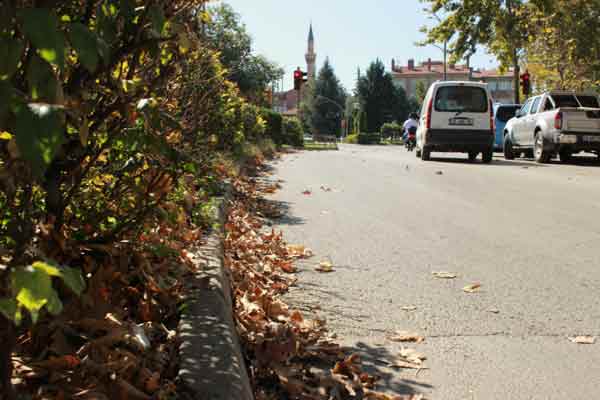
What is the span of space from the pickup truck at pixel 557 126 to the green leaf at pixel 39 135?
17745 millimetres

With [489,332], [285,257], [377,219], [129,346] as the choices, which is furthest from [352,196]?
[129,346]

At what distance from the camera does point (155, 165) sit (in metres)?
3.01

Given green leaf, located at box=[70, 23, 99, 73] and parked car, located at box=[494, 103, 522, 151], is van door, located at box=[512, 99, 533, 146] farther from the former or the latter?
green leaf, located at box=[70, 23, 99, 73]

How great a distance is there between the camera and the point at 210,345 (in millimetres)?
2438

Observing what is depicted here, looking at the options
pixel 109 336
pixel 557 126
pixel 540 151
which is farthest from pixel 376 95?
pixel 109 336

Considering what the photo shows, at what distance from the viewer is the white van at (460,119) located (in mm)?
18344

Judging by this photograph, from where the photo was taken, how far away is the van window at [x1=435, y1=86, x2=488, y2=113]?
18406 mm

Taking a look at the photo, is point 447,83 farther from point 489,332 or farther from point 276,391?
point 276,391

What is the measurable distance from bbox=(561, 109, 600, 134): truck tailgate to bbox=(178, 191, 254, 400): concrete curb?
15746mm

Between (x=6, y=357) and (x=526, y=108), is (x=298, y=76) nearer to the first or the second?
(x=526, y=108)

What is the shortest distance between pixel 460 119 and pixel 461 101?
Result: 0.59 meters

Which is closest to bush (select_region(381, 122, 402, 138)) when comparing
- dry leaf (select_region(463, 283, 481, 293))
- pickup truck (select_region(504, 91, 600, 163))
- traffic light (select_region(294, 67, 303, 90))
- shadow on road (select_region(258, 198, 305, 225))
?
traffic light (select_region(294, 67, 303, 90))

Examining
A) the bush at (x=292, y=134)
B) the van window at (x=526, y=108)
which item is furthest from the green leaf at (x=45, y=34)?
the bush at (x=292, y=134)

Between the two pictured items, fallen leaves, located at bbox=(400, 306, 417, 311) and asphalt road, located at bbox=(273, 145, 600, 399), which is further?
fallen leaves, located at bbox=(400, 306, 417, 311)
